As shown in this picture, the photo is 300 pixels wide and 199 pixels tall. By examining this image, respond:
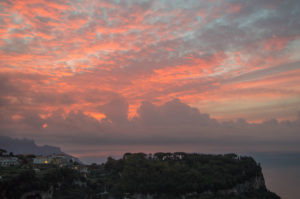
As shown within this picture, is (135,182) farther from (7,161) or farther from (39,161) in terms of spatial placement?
(39,161)

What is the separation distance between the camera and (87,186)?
106 metres

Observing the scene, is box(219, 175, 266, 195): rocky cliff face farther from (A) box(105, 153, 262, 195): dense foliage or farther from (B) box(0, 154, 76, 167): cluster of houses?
(B) box(0, 154, 76, 167): cluster of houses

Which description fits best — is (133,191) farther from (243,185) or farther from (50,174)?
(243,185)

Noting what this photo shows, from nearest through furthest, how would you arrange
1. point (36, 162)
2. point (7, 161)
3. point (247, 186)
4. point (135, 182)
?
point (135, 182), point (7, 161), point (247, 186), point (36, 162)

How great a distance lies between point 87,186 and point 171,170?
35.2 m

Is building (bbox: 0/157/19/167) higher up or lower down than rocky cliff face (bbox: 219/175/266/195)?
higher up

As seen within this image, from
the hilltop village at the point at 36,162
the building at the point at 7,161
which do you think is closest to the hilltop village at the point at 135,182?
the building at the point at 7,161

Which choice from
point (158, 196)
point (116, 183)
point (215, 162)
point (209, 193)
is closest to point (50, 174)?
point (116, 183)

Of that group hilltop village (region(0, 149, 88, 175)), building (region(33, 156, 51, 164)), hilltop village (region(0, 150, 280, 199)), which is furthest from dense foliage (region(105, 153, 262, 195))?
building (region(33, 156, 51, 164))

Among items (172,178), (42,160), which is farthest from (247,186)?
(42,160)

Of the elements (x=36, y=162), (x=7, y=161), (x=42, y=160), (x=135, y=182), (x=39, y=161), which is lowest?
(x=135, y=182)

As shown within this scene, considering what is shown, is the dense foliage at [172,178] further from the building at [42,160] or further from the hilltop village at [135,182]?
Answer: the building at [42,160]

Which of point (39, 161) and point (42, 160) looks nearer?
point (39, 161)

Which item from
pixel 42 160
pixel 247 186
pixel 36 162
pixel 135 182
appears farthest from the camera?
pixel 42 160
